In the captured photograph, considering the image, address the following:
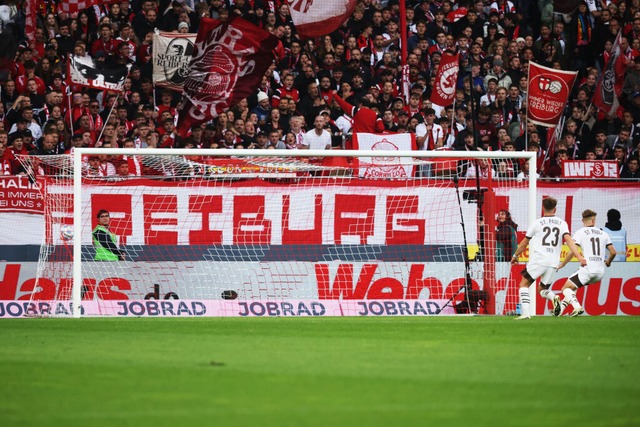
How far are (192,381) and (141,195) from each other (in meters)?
10.6

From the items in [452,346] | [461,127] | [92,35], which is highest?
[92,35]

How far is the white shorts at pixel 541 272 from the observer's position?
1578cm

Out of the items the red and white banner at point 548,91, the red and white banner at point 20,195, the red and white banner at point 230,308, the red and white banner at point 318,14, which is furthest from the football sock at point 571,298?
the red and white banner at point 20,195

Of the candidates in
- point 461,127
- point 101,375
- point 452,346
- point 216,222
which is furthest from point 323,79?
point 101,375

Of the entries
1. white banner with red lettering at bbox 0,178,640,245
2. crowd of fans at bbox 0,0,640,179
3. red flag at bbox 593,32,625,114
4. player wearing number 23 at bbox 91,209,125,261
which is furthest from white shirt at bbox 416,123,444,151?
player wearing number 23 at bbox 91,209,125,261

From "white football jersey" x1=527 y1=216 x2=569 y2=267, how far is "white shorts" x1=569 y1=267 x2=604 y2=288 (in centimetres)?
71

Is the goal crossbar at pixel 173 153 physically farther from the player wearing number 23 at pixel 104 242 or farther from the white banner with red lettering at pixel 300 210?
the white banner with red lettering at pixel 300 210

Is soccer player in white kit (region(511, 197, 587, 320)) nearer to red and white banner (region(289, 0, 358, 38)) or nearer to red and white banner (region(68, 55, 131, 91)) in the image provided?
red and white banner (region(289, 0, 358, 38))

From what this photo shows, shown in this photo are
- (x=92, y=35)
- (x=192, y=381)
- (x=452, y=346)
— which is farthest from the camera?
(x=92, y=35)

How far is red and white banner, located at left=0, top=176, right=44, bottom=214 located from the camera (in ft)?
56.9

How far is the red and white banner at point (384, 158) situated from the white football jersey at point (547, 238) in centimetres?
339

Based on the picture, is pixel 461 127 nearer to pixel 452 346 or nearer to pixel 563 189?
pixel 563 189

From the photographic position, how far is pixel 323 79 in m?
21.2

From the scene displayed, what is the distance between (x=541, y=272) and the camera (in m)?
15.8
